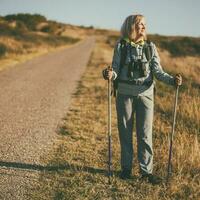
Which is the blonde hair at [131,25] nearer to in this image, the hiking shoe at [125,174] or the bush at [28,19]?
the hiking shoe at [125,174]

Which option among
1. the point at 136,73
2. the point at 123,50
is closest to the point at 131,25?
the point at 123,50

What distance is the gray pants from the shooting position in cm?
504

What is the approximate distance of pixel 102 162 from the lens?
5.84m

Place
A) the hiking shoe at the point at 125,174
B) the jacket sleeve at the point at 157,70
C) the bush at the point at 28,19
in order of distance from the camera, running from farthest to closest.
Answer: the bush at the point at 28,19 < the hiking shoe at the point at 125,174 < the jacket sleeve at the point at 157,70

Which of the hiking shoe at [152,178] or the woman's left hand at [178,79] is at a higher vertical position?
the woman's left hand at [178,79]

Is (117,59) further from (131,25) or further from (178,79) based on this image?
(178,79)

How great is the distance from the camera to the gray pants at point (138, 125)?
5.04 metres

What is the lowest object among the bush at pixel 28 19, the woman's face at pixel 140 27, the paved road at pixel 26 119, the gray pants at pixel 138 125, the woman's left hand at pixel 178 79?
the paved road at pixel 26 119

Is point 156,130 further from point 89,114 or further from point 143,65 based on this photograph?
point 143,65

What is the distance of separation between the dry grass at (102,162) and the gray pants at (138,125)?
25 cm

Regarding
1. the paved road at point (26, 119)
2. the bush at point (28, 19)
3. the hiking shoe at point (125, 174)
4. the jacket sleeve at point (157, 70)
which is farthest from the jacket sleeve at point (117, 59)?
the bush at point (28, 19)

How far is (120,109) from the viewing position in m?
5.08

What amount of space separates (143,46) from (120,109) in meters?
0.83

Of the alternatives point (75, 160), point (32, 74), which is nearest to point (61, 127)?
point (75, 160)
